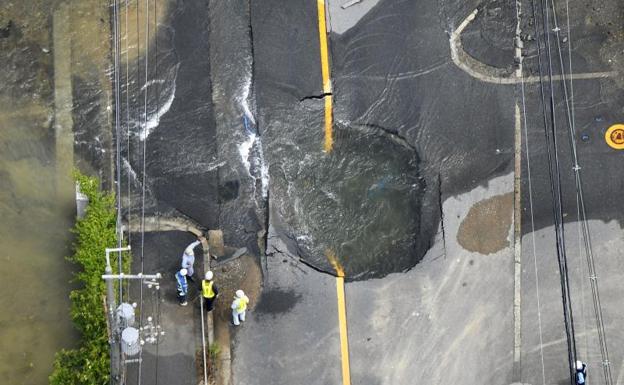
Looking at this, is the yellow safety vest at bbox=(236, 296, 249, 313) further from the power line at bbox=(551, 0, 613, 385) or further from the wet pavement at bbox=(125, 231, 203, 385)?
the power line at bbox=(551, 0, 613, 385)

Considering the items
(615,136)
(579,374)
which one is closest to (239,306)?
(579,374)

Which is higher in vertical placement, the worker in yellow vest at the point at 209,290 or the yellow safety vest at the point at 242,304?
the worker in yellow vest at the point at 209,290

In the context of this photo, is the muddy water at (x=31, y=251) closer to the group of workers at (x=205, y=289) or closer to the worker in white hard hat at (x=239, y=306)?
the group of workers at (x=205, y=289)

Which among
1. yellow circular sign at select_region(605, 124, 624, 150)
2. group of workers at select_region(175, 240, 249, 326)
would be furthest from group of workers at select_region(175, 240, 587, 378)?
yellow circular sign at select_region(605, 124, 624, 150)

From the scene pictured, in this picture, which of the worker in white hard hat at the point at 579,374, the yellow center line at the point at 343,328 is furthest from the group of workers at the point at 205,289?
the worker in white hard hat at the point at 579,374

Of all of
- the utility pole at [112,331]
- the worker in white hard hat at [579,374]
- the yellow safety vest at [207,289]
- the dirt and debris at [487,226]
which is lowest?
the worker in white hard hat at [579,374]

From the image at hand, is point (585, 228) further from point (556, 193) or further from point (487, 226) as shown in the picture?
point (487, 226)
